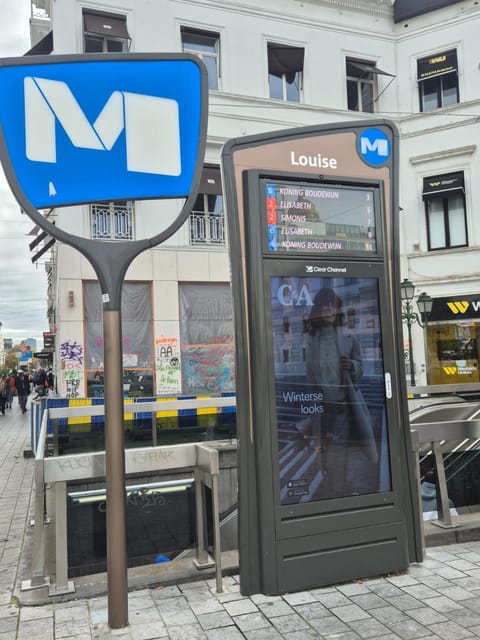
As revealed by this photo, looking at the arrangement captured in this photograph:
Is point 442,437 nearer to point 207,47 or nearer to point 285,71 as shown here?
point 207,47

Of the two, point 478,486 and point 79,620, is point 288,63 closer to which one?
point 478,486

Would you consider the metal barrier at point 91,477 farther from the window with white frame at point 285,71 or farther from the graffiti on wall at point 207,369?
the window with white frame at point 285,71

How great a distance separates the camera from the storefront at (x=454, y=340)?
61.3 feet

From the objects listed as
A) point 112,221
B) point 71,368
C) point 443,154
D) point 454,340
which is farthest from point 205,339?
point 443,154

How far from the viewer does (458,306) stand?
61.6 feet

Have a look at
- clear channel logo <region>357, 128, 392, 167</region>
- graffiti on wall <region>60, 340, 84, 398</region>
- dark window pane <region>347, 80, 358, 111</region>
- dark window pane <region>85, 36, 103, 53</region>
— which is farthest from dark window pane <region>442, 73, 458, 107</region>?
clear channel logo <region>357, 128, 392, 167</region>

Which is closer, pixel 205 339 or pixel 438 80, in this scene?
pixel 205 339

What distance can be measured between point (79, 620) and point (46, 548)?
3.23ft

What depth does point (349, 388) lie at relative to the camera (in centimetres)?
434

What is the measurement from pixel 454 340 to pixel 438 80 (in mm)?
8553

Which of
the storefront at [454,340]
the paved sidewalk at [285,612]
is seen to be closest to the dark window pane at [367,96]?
the storefront at [454,340]

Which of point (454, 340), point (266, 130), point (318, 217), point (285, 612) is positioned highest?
point (266, 130)

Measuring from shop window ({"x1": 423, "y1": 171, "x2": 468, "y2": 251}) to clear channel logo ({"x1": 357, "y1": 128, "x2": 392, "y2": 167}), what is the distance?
15.8m

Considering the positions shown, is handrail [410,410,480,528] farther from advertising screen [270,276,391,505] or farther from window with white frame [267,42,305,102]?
window with white frame [267,42,305,102]
